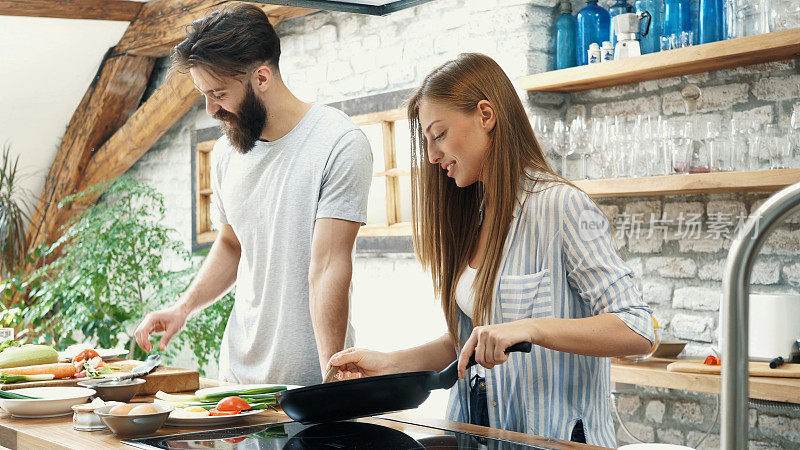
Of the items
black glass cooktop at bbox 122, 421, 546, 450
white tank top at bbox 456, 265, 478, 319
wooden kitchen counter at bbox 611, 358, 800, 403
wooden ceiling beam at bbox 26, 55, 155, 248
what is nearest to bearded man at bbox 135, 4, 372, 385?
white tank top at bbox 456, 265, 478, 319

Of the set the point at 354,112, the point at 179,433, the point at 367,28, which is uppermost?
the point at 367,28

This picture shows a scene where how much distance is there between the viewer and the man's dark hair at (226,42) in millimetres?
2400

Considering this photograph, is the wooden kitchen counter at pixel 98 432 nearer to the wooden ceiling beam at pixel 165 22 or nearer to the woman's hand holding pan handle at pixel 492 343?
the woman's hand holding pan handle at pixel 492 343

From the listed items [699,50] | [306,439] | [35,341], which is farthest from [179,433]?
[35,341]

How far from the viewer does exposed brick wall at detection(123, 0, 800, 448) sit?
11.5 feet

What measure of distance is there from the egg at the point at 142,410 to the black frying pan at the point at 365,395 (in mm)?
248

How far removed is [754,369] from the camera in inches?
123

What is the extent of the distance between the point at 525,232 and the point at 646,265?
7.16 feet

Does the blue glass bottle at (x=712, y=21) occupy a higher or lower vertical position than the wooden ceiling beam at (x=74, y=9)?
lower

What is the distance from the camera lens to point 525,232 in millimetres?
1885

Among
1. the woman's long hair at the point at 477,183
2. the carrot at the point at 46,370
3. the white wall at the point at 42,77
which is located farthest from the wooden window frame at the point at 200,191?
the woman's long hair at the point at 477,183

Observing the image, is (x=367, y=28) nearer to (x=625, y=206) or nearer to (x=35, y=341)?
(x=625, y=206)

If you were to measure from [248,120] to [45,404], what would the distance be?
3.12 feet

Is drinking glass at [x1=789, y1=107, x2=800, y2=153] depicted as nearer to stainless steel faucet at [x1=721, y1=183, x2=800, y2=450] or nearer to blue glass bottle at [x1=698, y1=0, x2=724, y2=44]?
blue glass bottle at [x1=698, y1=0, x2=724, y2=44]
